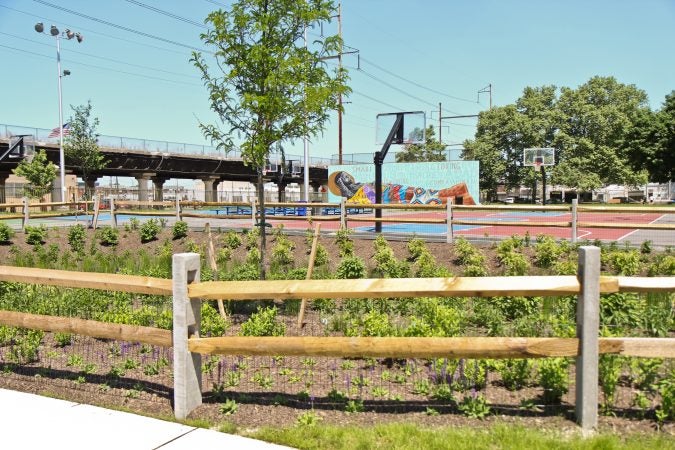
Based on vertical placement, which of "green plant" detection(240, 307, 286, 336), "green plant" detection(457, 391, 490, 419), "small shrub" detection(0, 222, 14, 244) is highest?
"small shrub" detection(0, 222, 14, 244)

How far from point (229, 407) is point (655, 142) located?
51.6 meters

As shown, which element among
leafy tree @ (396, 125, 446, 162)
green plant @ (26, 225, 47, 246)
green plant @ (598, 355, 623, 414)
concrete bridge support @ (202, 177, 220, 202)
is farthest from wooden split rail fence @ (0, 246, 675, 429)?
leafy tree @ (396, 125, 446, 162)

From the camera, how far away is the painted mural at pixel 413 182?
46594 mm

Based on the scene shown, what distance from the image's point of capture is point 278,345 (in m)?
4.17

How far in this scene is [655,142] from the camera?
46.6m

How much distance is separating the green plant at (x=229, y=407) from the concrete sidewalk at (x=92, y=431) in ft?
1.11

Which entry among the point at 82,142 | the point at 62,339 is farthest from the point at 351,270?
the point at 82,142

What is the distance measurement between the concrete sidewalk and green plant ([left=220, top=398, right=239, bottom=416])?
34cm

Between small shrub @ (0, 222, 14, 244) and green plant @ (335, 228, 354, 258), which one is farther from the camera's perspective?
small shrub @ (0, 222, 14, 244)

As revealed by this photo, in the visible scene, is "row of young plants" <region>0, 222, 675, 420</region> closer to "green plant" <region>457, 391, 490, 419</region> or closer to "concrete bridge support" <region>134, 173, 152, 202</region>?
"green plant" <region>457, 391, 490, 419</region>

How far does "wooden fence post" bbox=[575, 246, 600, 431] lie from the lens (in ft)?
12.2

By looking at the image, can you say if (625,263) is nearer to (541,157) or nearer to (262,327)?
(262,327)

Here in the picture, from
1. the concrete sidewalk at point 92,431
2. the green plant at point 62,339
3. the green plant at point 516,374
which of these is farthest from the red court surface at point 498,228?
the concrete sidewalk at point 92,431

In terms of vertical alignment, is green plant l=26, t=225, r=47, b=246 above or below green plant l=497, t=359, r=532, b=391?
above
